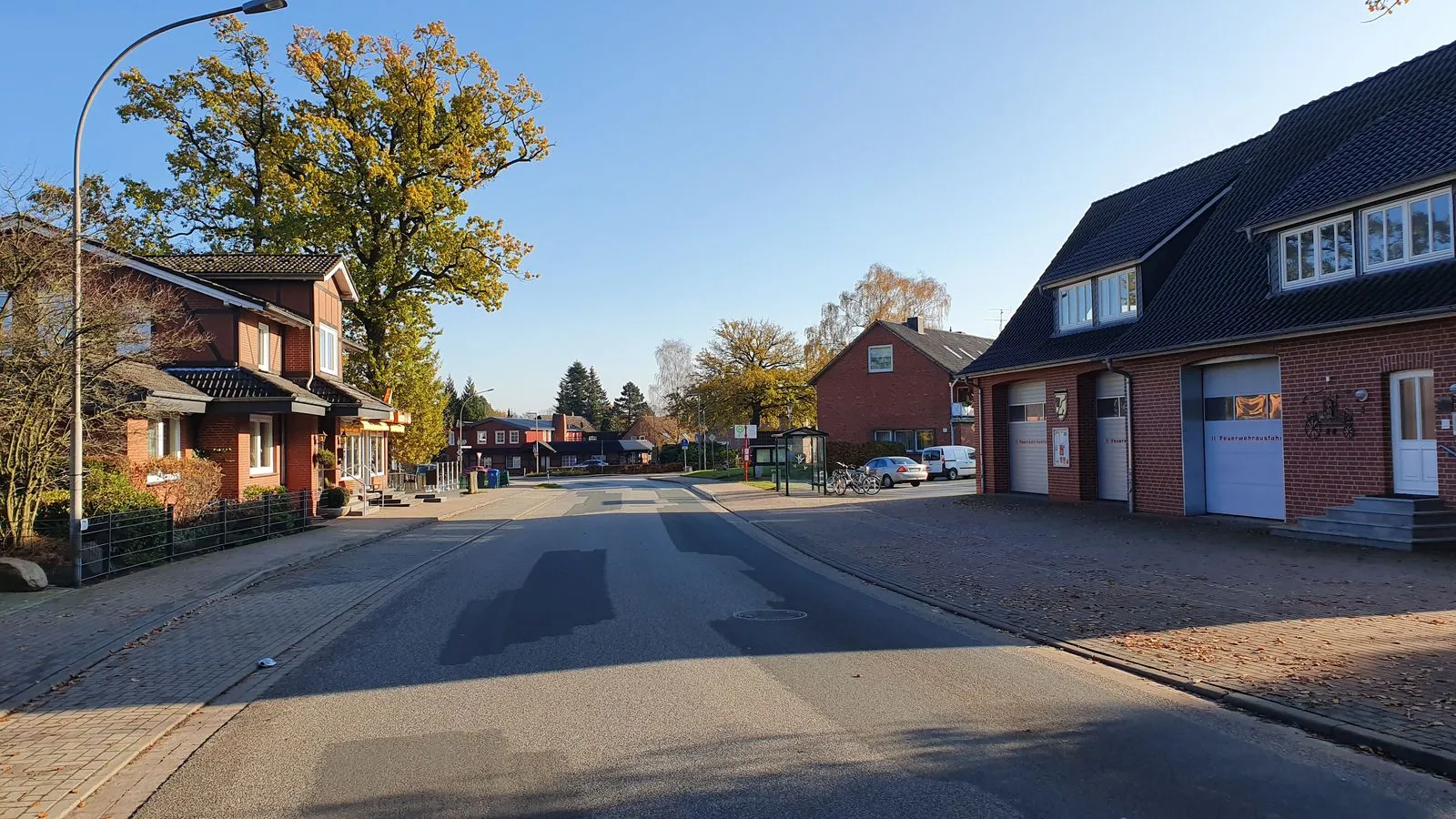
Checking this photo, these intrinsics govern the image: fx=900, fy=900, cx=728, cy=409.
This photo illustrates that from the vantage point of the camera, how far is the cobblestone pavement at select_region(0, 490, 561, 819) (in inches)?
205

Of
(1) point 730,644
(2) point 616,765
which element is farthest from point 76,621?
(2) point 616,765

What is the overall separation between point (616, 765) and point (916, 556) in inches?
404

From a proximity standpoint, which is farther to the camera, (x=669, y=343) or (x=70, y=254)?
(x=669, y=343)

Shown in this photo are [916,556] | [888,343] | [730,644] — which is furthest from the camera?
[888,343]

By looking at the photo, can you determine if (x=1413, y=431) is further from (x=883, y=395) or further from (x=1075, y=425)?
(x=883, y=395)

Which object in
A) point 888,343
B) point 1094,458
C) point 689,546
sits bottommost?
point 689,546

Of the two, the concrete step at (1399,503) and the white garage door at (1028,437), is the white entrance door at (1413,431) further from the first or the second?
the white garage door at (1028,437)

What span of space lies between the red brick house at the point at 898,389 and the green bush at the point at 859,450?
108 cm

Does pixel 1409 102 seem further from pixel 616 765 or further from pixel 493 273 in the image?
pixel 493 273

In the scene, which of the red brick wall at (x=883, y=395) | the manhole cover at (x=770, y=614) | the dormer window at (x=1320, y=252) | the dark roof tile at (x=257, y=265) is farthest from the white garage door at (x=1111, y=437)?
the red brick wall at (x=883, y=395)

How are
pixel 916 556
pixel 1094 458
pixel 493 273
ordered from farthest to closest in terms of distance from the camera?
pixel 493 273
pixel 1094 458
pixel 916 556

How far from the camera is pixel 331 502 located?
24984 millimetres

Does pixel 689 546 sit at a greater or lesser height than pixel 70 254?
lesser

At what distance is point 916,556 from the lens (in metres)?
14.7
